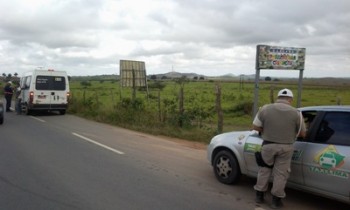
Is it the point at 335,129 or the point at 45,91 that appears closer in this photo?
the point at 335,129

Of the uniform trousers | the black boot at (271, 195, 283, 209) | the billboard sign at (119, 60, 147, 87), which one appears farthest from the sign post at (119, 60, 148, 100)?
the black boot at (271, 195, 283, 209)

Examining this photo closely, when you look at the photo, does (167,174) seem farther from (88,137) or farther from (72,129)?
(72,129)

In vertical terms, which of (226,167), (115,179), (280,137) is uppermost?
(280,137)

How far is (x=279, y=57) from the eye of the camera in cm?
1239

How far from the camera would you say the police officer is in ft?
18.1

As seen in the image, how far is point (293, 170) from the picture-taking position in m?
5.75

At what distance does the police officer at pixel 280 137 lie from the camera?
5527 millimetres

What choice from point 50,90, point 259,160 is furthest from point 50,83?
point 259,160

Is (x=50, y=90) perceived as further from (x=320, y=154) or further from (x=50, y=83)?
(x=320, y=154)

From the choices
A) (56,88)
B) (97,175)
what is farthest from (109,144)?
(56,88)

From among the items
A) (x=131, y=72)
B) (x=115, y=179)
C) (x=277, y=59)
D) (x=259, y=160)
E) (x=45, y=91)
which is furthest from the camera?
(x=131, y=72)

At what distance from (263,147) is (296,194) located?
1.16 m

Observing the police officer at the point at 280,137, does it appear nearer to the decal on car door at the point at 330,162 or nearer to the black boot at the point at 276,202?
the black boot at the point at 276,202

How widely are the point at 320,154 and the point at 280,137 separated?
21.8 inches
